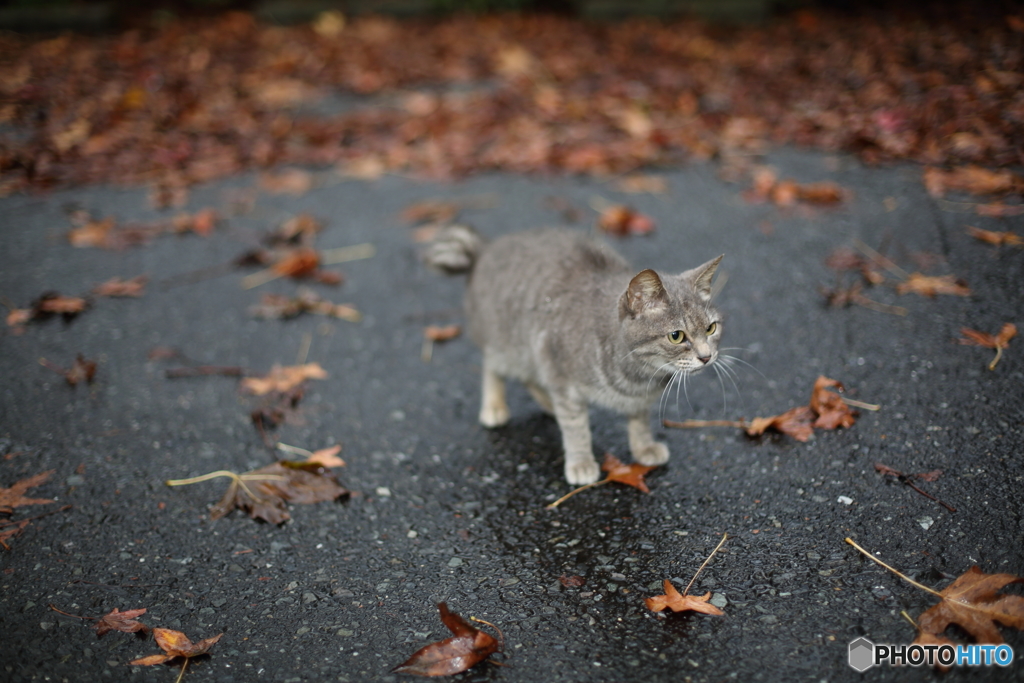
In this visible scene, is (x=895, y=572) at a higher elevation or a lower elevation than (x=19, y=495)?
higher

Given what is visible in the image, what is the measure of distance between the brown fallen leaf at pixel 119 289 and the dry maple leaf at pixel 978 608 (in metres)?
4.77

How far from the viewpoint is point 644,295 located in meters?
2.87

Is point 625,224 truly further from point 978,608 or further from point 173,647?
point 173,647

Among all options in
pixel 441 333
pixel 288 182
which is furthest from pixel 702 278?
pixel 288 182

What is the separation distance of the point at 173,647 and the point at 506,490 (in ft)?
4.74

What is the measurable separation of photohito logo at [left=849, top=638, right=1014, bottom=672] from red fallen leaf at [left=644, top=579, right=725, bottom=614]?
45 cm

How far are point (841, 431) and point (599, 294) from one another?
4.15 ft

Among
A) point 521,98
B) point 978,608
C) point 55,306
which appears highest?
point 521,98

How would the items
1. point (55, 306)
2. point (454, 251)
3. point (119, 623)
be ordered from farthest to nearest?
1. point (55, 306)
2. point (454, 251)
3. point (119, 623)

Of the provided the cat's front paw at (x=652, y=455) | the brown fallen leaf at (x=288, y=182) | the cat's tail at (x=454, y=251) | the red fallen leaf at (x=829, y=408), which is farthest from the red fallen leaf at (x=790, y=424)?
the brown fallen leaf at (x=288, y=182)

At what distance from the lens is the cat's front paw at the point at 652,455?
10.8 ft

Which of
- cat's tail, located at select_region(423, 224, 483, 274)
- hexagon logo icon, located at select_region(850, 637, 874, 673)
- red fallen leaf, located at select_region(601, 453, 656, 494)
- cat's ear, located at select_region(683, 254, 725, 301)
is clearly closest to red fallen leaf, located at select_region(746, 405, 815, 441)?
red fallen leaf, located at select_region(601, 453, 656, 494)

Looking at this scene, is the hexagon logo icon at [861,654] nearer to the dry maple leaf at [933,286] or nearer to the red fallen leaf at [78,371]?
the dry maple leaf at [933,286]

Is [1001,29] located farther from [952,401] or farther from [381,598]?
[381,598]
